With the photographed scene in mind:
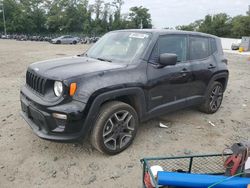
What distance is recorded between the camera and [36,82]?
3463 mm

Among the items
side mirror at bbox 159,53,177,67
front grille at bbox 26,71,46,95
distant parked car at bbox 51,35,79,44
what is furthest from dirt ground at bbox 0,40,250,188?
distant parked car at bbox 51,35,79,44

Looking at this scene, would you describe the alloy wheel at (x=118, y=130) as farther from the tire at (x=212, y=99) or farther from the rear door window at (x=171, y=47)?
the tire at (x=212, y=99)

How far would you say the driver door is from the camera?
12.6 ft

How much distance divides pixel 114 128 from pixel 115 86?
61 cm

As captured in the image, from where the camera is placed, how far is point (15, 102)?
5.66 meters

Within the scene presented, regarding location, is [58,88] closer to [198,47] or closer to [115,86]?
[115,86]

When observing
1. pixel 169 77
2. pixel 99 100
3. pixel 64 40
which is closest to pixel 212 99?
pixel 169 77

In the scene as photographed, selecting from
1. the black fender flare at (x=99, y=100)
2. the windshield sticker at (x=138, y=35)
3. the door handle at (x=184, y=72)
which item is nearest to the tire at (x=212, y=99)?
the door handle at (x=184, y=72)

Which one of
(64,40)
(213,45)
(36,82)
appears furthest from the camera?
(64,40)

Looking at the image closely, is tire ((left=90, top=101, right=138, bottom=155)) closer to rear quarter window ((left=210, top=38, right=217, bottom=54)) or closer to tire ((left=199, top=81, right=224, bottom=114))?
tire ((left=199, top=81, right=224, bottom=114))

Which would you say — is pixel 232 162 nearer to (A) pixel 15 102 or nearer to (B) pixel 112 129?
(B) pixel 112 129

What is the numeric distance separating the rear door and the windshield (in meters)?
1.16

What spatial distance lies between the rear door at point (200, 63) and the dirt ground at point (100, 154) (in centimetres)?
65

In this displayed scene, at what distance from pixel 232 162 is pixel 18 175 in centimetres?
248
